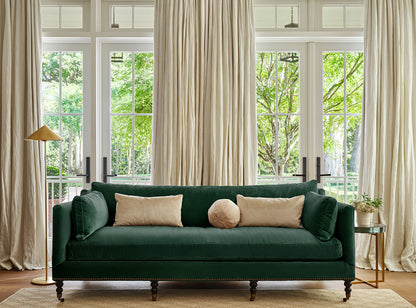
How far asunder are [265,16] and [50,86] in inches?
93.8

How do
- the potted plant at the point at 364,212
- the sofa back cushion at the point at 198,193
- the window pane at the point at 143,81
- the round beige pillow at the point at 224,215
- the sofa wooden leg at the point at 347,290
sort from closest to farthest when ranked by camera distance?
the sofa wooden leg at the point at 347,290 → the round beige pillow at the point at 224,215 → the potted plant at the point at 364,212 → the sofa back cushion at the point at 198,193 → the window pane at the point at 143,81

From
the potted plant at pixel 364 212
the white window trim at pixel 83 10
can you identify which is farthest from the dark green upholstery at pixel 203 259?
the white window trim at pixel 83 10

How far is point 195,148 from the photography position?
449 cm

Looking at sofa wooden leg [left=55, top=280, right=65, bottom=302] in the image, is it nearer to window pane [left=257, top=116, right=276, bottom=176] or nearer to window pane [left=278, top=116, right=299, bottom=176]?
window pane [left=257, top=116, right=276, bottom=176]

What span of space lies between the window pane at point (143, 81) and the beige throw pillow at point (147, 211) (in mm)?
1263

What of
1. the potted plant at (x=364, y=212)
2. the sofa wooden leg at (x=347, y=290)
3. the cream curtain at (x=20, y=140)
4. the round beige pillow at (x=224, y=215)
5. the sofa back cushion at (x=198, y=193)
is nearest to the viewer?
the sofa wooden leg at (x=347, y=290)

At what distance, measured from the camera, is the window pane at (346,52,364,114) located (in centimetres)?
477

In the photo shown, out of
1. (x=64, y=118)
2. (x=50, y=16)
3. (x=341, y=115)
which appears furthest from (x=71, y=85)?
(x=341, y=115)

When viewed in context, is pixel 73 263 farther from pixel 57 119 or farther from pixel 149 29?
pixel 149 29

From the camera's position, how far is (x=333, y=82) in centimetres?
478

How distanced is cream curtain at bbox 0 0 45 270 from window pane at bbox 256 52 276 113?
2.24 metres

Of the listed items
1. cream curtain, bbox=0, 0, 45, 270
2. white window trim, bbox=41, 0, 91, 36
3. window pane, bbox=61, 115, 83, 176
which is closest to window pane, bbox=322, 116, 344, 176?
window pane, bbox=61, 115, 83, 176

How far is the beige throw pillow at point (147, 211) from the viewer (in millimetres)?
3740

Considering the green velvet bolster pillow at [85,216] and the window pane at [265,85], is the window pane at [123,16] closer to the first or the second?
the window pane at [265,85]
